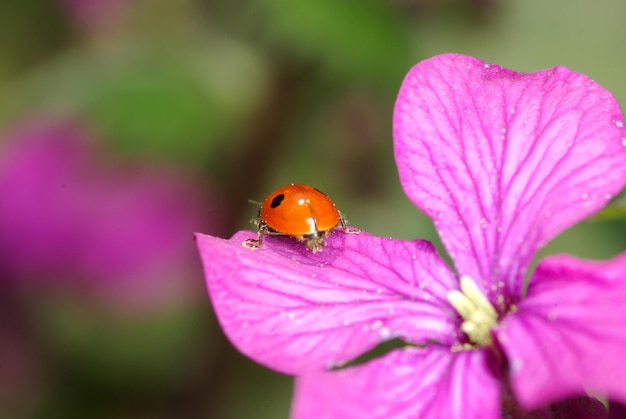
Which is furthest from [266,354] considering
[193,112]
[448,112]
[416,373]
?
[193,112]

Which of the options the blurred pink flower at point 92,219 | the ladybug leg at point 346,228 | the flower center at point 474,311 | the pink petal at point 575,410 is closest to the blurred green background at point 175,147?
the blurred pink flower at point 92,219

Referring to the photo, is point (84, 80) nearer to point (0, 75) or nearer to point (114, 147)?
point (114, 147)

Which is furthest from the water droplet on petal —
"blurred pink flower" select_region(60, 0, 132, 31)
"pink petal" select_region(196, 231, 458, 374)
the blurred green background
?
"blurred pink flower" select_region(60, 0, 132, 31)

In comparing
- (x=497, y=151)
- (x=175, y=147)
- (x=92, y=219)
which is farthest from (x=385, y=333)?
(x=92, y=219)

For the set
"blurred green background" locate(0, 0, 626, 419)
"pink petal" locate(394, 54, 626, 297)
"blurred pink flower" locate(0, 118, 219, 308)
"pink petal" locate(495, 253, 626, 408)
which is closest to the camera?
"pink petal" locate(495, 253, 626, 408)

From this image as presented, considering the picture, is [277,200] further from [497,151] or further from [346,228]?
[497,151]

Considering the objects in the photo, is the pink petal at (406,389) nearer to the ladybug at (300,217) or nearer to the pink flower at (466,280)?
the pink flower at (466,280)

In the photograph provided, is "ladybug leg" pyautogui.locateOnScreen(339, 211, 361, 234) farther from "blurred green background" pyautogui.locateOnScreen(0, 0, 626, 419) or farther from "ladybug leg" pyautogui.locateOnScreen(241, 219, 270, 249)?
"blurred green background" pyautogui.locateOnScreen(0, 0, 626, 419)
